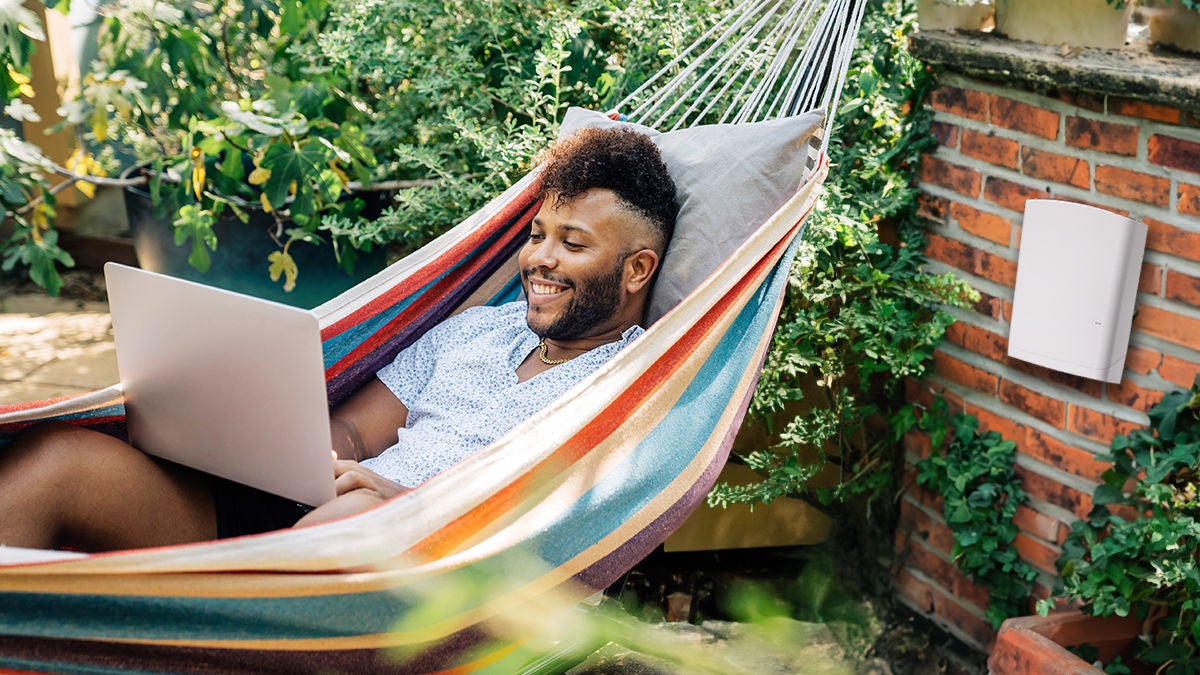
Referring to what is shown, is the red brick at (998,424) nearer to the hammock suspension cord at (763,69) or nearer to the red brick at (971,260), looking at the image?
the red brick at (971,260)

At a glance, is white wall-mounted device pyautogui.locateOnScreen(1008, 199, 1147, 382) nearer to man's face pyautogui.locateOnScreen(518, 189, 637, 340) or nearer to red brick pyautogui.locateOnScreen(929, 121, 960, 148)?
red brick pyautogui.locateOnScreen(929, 121, 960, 148)

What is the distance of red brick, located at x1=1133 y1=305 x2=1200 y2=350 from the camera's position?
205 centimetres

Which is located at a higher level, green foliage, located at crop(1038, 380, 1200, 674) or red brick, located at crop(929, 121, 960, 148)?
red brick, located at crop(929, 121, 960, 148)

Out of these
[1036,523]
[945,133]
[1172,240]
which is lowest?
[1036,523]

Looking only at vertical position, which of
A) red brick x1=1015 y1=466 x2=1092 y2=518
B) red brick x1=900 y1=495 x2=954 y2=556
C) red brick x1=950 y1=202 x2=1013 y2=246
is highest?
red brick x1=950 y1=202 x2=1013 y2=246

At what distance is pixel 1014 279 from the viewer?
2350mm

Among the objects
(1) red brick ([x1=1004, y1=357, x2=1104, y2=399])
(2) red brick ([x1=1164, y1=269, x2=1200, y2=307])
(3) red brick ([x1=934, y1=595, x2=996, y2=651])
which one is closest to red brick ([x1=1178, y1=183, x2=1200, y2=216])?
(2) red brick ([x1=1164, y1=269, x2=1200, y2=307])

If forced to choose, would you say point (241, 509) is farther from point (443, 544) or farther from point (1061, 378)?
point (1061, 378)

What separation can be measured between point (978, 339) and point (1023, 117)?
447 mm

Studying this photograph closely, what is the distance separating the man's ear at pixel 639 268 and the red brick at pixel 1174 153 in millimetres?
880

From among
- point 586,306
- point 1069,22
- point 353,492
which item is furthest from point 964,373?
point 353,492

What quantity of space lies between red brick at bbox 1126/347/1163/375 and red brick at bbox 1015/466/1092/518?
0.84 ft

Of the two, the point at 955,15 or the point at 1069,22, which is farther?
the point at 955,15

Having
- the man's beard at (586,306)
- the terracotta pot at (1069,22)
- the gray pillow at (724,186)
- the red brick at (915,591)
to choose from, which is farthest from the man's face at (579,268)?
the red brick at (915,591)
